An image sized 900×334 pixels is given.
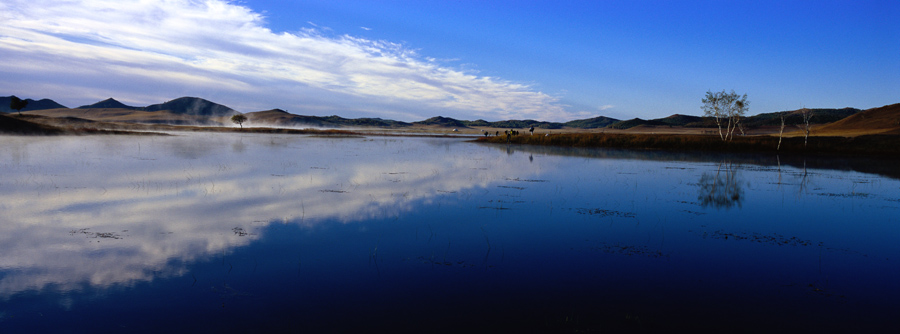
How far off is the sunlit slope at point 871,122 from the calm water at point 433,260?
89212 mm

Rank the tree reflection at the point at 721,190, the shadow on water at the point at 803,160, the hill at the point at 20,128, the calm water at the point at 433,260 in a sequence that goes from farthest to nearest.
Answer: the hill at the point at 20,128 < the shadow on water at the point at 803,160 < the tree reflection at the point at 721,190 < the calm water at the point at 433,260

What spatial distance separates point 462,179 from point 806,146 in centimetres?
5009

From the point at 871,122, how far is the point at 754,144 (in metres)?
65.1

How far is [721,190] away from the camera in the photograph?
19578 millimetres

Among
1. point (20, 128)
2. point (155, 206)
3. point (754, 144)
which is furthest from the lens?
point (20, 128)

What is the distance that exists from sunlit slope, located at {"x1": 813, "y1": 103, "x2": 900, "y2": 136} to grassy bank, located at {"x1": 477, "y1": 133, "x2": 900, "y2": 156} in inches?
1446

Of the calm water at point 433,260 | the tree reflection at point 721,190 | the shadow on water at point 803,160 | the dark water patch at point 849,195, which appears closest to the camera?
the calm water at point 433,260

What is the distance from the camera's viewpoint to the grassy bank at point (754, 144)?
4816 centimetres

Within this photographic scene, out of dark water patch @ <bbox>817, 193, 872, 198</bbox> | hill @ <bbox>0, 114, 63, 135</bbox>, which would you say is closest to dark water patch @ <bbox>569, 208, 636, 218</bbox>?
dark water patch @ <bbox>817, 193, 872, 198</bbox>

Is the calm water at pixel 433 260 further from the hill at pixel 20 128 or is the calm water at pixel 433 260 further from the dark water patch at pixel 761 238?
the hill at pixel 20 128

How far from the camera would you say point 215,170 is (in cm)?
2327

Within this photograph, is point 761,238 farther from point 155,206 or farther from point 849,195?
point 155,206

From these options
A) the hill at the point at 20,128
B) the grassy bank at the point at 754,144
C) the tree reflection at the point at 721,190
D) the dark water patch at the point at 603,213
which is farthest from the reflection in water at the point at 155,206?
the hill at the point at 20,128

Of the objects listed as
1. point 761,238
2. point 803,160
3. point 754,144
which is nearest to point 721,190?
point 761,238
